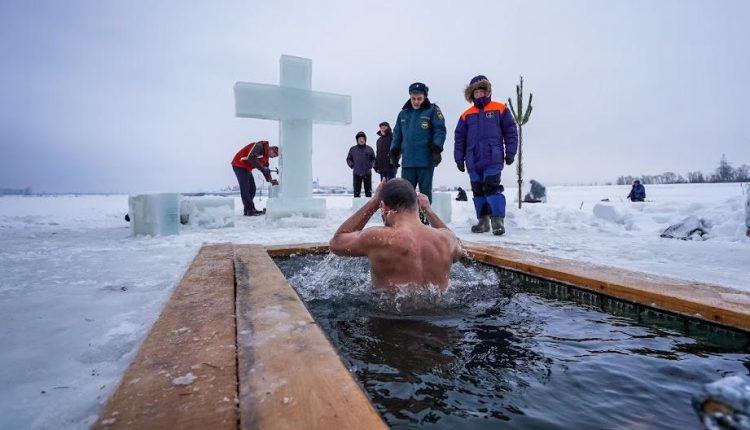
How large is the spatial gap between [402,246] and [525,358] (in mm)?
902

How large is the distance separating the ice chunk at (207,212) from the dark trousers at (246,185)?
2.19 metres

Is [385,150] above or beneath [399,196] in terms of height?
above

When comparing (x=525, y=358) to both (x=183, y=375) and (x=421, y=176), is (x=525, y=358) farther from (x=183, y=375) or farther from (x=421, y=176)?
(x=421, y=176)

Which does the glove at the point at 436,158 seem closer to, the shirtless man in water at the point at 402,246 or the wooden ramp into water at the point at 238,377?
the shirtless man in water at the point at 402,246

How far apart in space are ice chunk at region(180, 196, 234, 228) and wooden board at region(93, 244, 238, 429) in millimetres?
5248

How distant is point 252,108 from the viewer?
282 inches

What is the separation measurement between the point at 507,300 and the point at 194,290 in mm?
1868

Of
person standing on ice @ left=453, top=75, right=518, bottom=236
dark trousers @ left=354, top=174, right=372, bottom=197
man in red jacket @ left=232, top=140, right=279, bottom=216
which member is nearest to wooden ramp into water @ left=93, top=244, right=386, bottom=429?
person standing on ice @ left=453, top=75, right=518, bottom=236

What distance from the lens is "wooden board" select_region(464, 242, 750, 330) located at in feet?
5.62

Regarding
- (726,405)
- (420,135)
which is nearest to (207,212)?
(420,135)

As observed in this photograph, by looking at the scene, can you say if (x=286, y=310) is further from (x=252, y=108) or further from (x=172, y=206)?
(x=252, y=108)

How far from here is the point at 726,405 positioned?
0.91 metres

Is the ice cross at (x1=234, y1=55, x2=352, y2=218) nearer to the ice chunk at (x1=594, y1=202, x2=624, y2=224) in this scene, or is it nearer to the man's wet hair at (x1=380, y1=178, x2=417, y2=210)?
the ice chunk at (x1=594, y1=202, x2=624, y2=224)

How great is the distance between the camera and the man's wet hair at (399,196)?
228cm
